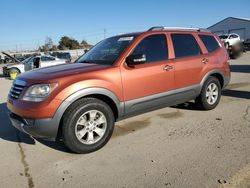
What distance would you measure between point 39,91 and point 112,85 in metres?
1.14

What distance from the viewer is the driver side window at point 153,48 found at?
5.10 meters

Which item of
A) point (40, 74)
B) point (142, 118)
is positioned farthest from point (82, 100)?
point (142, 118)

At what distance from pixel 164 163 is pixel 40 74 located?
92.9 inches

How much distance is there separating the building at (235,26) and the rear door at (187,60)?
52.4m

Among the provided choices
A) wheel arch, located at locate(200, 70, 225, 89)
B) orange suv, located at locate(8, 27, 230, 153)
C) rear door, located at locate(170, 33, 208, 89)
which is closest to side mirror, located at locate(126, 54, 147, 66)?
orange suv, located at locate(8, 27, 230, 153)

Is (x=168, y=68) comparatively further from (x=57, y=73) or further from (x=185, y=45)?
(x=57, y=73)

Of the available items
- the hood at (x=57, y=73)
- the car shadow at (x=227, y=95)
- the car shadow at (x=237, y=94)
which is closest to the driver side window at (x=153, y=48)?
the hood at (x=57, y=73)

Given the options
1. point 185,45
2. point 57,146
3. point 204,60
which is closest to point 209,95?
point 204,60

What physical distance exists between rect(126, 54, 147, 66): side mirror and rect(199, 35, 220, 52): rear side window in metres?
2.16

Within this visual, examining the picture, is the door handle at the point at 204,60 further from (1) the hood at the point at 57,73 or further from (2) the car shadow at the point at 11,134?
(2) the car shadow at the point at 11,134

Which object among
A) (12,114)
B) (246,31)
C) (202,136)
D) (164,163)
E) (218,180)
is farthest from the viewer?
(246,31)

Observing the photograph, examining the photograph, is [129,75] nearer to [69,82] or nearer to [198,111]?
[69,82]

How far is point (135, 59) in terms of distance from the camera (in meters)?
4.69

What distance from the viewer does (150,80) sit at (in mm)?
5039
